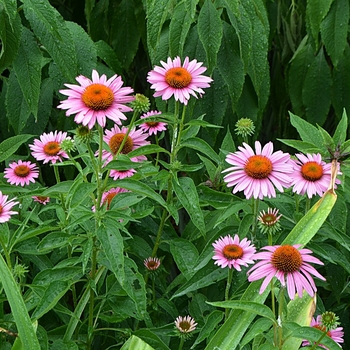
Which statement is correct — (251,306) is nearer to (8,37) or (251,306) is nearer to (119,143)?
(119,143)

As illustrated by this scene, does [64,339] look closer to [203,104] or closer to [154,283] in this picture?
[154,283]

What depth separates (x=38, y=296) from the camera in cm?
121

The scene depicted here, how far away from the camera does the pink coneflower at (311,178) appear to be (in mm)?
1163

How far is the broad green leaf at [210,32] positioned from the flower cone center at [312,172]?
335 millimetres

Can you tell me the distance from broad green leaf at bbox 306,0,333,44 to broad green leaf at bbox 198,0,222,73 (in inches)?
10.5

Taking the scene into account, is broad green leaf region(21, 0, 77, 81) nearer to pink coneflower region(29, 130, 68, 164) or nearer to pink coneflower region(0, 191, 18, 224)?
pink coneflower region(29, 130, 68, 164)

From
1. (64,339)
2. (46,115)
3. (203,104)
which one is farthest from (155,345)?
(46,115)

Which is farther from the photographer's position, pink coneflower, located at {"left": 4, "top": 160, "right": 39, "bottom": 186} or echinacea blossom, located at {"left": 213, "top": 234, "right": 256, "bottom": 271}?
pink coneflower, located at {"left": 4, "top": 160, "right": 39, "bottom": 186}

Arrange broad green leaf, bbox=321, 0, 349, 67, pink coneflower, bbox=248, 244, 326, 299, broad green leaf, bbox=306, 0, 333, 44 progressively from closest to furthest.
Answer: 1. pink coneflower, bbox=248, 244, 326, 299
2. broad green leaf, bbox=306, 0, 333, 44
3. broad green leaf, bbox=321, 0, 349, 67

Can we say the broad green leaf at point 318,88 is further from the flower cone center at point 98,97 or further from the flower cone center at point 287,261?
the flower cone center at point 287,261

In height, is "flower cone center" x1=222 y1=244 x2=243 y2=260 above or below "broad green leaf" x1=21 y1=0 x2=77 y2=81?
below

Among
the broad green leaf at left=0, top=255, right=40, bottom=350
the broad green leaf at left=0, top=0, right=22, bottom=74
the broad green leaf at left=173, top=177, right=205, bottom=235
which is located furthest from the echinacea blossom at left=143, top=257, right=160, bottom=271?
the broad green leaf at left=0, top=0, right=22, bottom=74

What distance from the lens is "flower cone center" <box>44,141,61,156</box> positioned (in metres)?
1.35

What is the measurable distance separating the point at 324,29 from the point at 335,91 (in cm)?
21
